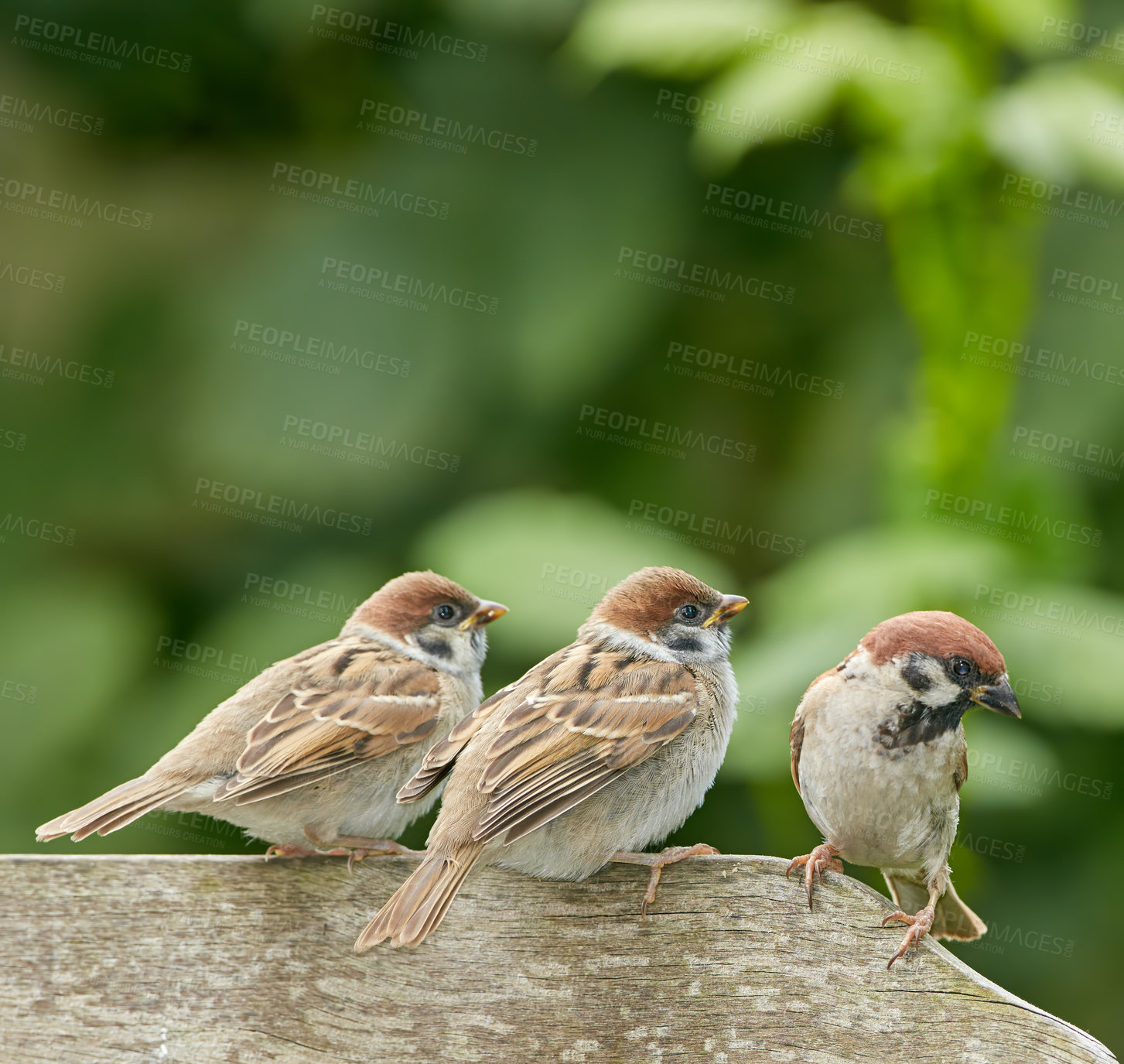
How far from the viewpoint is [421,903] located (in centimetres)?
194

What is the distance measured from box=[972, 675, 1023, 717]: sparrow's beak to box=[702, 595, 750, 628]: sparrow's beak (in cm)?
48

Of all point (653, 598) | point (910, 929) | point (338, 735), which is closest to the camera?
point (910, 929)

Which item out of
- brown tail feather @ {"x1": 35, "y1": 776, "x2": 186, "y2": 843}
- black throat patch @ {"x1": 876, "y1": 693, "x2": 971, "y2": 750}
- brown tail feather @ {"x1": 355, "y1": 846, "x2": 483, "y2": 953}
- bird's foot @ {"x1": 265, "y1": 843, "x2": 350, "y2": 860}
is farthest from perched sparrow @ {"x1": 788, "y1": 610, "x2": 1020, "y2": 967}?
brown tail feather @ {"x1": 35, "y1": 776, "x2": 186, "y2": 843}

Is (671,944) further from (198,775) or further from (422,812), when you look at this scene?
(198,775)

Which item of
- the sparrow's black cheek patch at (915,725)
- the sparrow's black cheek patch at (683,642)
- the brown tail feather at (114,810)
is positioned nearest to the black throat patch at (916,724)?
the sparrow's black cheek patch at (915,725)

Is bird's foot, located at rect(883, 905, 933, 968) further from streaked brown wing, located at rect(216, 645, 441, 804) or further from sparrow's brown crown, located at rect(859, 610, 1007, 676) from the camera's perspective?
streaked brown wing, located at rect(216, 645, 441, 804)

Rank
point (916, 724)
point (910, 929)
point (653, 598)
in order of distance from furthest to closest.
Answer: point (653, 598) < point (916, 724) < point (910, 929)

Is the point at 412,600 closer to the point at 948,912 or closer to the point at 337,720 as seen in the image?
the point at 337,720

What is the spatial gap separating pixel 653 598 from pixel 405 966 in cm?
84

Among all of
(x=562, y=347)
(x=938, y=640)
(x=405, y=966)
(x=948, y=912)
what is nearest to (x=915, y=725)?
(x=938, y=640)

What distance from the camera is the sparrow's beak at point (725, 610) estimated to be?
97.5 inches

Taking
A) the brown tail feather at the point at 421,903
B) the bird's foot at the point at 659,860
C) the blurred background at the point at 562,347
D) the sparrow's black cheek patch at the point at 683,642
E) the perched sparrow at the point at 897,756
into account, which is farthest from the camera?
the blurred background at the point at 562,347

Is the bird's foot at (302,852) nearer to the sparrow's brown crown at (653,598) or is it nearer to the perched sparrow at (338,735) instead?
the perched sparrow at (338,735)

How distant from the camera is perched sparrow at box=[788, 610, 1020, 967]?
87.4 inches
